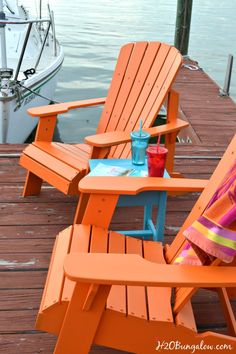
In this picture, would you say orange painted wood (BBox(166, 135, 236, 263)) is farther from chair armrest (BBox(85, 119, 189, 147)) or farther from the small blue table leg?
chair armrest (BBox(85, 119, 189, 147))

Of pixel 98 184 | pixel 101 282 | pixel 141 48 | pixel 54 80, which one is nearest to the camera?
pixel 101 282

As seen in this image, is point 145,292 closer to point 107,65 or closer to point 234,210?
point 234,210

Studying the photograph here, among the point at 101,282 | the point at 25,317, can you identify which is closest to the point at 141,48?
the point at 25,317

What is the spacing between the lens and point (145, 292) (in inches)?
76.8

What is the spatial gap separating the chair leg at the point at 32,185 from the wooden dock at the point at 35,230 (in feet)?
0.16

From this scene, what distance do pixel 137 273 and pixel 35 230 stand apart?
1.48m

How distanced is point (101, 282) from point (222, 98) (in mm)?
5478

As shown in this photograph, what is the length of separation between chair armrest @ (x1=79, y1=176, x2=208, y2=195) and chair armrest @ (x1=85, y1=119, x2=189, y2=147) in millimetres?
662

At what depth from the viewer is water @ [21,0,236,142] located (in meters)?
9.88

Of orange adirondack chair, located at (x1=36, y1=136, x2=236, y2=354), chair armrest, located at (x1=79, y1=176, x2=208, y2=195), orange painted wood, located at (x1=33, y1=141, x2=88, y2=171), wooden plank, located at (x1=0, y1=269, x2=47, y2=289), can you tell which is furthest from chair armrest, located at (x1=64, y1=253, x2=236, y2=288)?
orange painted wood, located at (x1=33, y1=141, x2=88, y2=171)

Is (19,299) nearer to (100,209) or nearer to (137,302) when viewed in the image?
(100,209)

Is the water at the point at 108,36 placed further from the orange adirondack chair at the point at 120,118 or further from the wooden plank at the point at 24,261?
the wooden plank at the point at 24,261

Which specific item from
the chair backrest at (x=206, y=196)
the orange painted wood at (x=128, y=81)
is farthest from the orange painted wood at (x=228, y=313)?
the orange painted wood at (x=128, y=81)

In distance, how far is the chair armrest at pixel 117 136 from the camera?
299 centimetres
